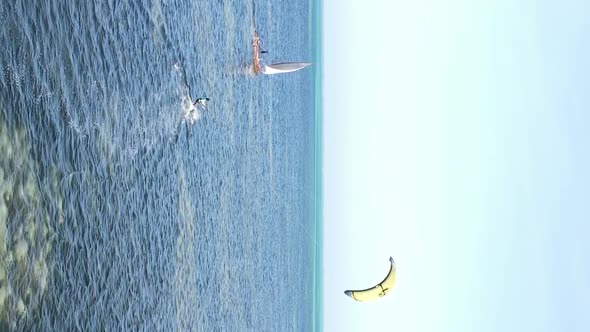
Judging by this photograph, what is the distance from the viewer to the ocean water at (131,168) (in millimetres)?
3039

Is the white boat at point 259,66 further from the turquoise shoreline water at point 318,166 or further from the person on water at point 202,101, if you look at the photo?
the turquoise shoreline water at point 318,166

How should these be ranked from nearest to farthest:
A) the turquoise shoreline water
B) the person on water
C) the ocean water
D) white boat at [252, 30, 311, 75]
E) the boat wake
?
1. the ocean water
2. the boat wake
3. the person on water
4. white boat at [252, 30, 311, 75]
5. the turquoise shoreline water

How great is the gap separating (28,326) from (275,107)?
846cm

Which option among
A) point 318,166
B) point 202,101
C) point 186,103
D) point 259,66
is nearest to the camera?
point 186,103

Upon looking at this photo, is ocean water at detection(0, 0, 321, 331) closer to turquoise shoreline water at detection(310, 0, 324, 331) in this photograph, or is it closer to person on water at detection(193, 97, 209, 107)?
person on water at detection(193, 97, 209, 107)

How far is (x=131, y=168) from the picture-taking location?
4445mm

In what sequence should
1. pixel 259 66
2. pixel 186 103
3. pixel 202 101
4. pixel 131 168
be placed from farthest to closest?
pixel 259 66
pixel 202 101
pixel 186 103
pixel 131 168

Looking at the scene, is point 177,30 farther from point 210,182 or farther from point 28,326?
point 28,326

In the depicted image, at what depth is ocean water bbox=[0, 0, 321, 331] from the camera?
304cm

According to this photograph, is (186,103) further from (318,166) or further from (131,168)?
(318,166)

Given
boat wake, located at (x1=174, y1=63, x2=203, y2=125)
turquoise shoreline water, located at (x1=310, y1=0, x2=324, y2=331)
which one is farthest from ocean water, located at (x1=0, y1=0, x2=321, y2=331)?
turquoise shoreline water, located at (x1=310, y1=0, x2=324, y2=331)

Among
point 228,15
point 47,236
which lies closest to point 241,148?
point 228,15

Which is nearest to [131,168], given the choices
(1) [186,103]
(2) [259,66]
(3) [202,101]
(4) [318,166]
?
(1) [186,103]

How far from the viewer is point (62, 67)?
3428mm
